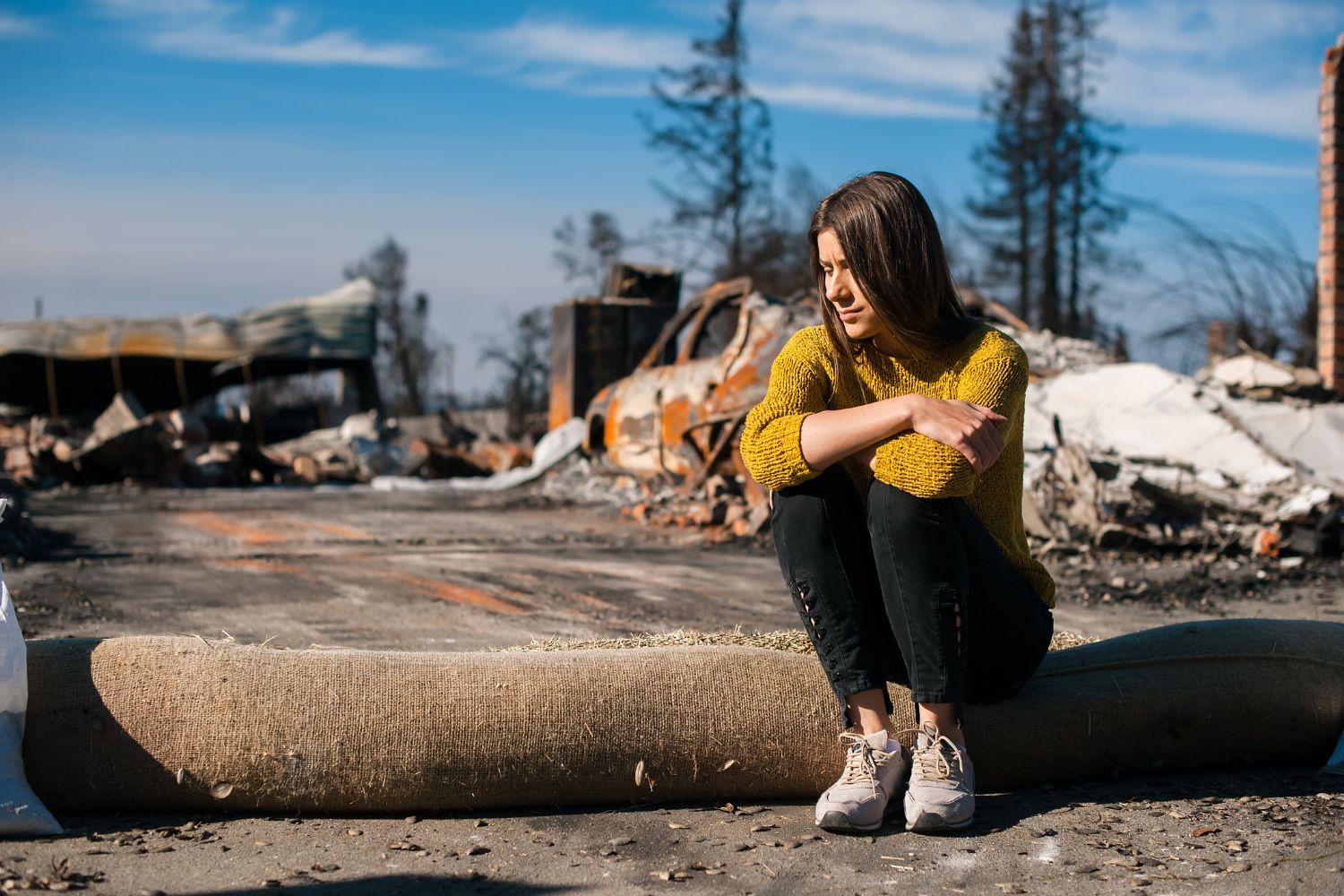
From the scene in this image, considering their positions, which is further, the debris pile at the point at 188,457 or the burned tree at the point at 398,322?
the burned tree at the point at 398,322

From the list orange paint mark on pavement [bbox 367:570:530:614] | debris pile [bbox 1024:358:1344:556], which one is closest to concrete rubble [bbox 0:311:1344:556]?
debris pile [bbox 1024:358:1344:556]

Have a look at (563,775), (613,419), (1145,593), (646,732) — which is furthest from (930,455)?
(613,419)

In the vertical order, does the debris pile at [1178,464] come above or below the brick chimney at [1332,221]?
below

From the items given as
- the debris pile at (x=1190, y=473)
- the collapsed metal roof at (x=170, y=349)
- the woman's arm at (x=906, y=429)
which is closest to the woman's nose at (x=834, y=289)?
the woman's arm at (x=906, y=429)

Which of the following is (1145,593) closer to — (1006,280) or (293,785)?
(293,785)

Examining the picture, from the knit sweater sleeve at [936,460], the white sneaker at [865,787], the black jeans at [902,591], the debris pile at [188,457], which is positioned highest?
the knit sweater sleeve at [936,460]

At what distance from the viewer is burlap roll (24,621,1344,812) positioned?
222 cm

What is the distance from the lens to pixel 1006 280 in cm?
2530

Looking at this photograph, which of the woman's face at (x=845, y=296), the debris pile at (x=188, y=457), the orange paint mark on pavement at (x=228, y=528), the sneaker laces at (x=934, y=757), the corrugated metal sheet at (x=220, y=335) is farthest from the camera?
the corrugated metal sheet at (x=220, y=335)

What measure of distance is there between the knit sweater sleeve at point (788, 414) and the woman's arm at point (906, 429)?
35 millimetres

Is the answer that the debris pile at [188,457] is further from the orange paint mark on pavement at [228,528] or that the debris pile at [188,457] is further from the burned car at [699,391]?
the orange paint mark on pavement at [228,528]

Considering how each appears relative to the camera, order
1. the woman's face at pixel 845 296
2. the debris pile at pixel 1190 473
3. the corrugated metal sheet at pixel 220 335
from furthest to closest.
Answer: the corrugated metal sheet at pixel 220 335, the debris pile at pixel 1190 473, the woman's face at pixel 845 296

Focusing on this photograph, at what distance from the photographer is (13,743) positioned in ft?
7.11

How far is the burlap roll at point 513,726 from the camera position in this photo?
222 centimetres
